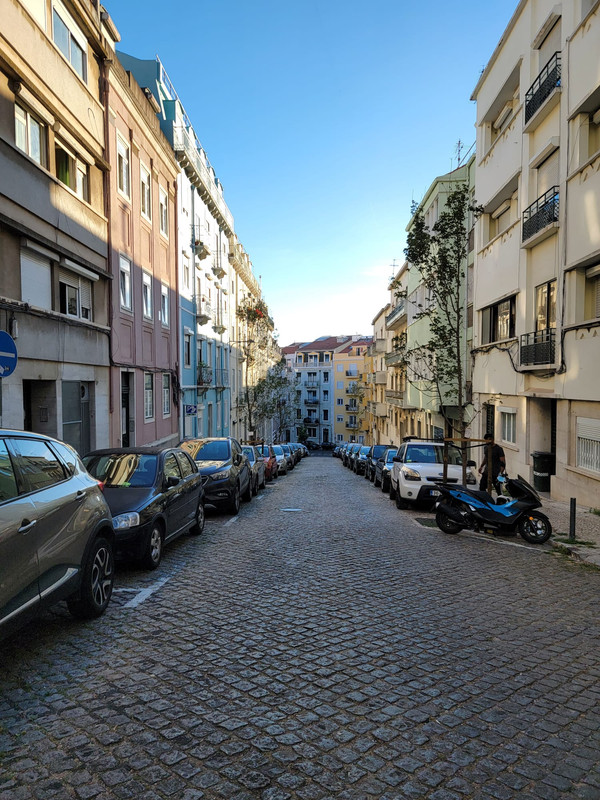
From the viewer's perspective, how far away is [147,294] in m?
19.6

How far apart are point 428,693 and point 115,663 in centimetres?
233

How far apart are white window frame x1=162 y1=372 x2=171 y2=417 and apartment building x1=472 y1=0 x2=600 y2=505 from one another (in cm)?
1199

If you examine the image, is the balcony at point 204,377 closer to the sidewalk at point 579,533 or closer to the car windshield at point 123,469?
the sidewalk at point 579,533

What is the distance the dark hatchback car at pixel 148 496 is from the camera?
22.6 feet

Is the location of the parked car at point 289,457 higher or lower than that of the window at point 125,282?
lower

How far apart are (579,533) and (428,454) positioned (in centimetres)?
505

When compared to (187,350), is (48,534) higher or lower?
lower

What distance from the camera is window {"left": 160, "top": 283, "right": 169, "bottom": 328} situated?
21.4 m

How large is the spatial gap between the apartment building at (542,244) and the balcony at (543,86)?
46 mm

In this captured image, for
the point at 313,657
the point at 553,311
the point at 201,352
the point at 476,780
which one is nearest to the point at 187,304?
the point at 201,352

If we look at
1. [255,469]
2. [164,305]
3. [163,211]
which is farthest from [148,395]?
[163,211]

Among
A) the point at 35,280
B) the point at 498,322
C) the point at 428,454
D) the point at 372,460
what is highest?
the point at 498,322

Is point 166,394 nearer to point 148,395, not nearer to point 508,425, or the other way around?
point 148,395

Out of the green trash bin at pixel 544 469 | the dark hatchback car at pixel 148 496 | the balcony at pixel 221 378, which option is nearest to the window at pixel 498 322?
the green trash bin at pixel 544 469
